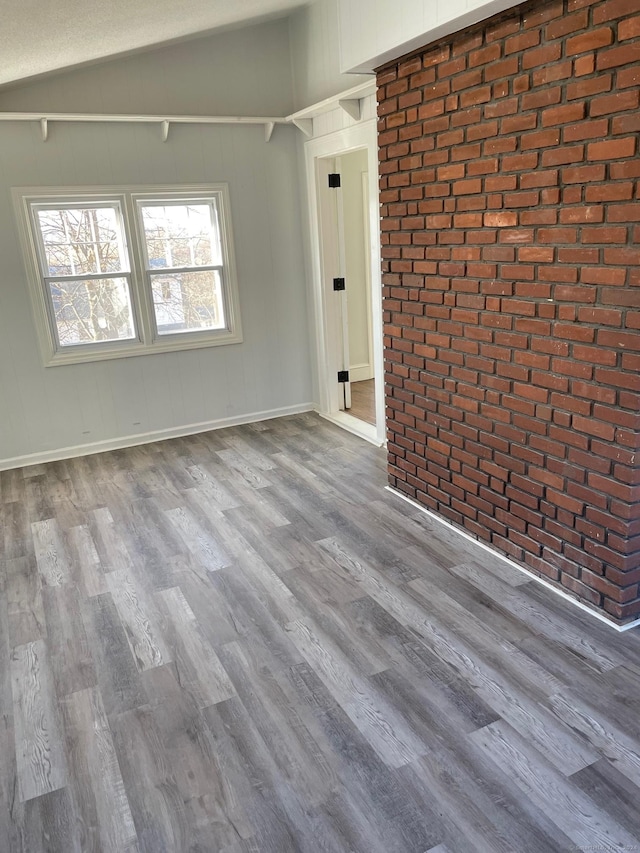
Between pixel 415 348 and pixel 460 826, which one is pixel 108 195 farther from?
pixel 460 826

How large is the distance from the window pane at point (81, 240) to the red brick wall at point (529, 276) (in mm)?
2276

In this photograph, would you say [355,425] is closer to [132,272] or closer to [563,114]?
[132,272]

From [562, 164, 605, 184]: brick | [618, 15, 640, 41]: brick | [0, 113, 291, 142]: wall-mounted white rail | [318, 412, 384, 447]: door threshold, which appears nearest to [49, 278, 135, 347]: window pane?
[0, 113, 291, 142]: wall-mounted white rail

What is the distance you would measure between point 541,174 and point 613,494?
49.2 inches

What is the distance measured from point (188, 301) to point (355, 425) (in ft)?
5.48

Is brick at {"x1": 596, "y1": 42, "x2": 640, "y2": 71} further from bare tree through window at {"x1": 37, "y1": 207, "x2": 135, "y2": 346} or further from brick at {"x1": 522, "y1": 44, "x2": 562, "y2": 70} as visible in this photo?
bare tree through window at {"x1": 37, "y1": 207, "x2": 135, "y2": 346}

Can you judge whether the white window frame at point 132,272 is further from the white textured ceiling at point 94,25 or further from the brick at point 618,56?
the brick at point 618,56

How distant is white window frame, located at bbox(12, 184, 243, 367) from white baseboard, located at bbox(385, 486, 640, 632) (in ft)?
7.22

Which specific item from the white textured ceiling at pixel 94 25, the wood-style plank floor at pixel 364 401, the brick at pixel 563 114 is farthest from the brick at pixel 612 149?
the wood-style plank floor at pixel 364 401

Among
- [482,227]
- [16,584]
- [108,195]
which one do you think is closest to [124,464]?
[16,584]

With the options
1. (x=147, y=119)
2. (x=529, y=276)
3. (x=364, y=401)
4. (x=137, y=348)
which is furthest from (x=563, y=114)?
(x=364, y=401)

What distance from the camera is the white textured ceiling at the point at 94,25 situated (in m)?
2.77

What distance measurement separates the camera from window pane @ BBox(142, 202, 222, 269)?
15.6ft

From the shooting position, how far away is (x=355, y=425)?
5.02 metres
